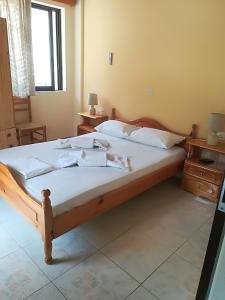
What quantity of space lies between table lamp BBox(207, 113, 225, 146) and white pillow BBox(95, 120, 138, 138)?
3.68 ft

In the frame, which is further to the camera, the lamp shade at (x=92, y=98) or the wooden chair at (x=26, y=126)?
the lamp shade at (x=92, y=98)

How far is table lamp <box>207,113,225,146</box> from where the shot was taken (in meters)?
2.62

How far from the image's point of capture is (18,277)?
1.64 metres

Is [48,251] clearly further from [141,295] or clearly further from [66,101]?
[66,101]

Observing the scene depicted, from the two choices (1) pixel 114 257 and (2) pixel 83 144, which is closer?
(1) pixel 114 257

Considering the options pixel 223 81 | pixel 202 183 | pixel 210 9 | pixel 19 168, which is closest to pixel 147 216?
pixel 202 183

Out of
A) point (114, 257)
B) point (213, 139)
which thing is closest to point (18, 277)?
point (114, 257)

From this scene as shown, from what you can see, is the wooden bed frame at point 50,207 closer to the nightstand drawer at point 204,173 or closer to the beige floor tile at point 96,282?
the beige floor tile at point 96,282

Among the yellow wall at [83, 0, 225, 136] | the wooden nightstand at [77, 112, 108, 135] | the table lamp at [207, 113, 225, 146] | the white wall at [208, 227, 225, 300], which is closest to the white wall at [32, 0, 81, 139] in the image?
the yellow wall at [83, 0, 225, 136]

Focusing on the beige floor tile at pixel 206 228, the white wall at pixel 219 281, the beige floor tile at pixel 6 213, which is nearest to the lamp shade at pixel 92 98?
the beige floor tile at pixel 6 213

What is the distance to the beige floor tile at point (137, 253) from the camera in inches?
69.6

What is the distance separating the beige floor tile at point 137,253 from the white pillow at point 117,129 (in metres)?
1.55

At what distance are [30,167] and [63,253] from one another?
2.67 ft

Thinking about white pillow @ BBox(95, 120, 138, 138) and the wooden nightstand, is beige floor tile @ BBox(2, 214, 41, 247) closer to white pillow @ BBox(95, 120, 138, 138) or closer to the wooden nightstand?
white pillow @ BBox(95, 120, 138, 138)
